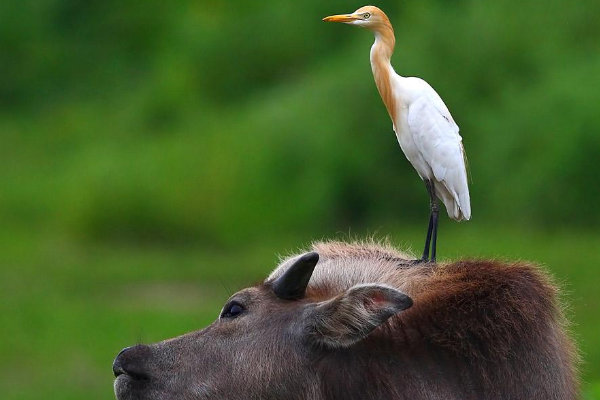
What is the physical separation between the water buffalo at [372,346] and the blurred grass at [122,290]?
906 cm

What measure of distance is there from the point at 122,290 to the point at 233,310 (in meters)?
14.7

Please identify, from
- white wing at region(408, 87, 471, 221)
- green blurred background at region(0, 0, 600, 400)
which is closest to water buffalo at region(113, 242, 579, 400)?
white wing at region(408, 87, 471, 221)

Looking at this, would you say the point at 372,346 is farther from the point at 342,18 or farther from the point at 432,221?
the point at 342,18

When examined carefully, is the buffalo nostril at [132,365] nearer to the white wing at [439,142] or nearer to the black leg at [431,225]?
the black leg at [431,225]

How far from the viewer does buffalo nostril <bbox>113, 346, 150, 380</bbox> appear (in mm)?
6305

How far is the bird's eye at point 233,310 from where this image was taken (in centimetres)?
645

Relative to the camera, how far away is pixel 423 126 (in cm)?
637

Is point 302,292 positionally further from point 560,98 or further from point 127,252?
point 127,252

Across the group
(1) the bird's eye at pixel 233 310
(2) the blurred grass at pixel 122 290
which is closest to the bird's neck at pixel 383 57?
(1) the bird's eye at pixel 233 310

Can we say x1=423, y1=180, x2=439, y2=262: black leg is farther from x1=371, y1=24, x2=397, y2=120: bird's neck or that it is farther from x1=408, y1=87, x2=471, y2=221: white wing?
x1=371, y1=24, x2=397, y2=120: bird's neck

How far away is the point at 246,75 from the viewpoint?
2519 cm

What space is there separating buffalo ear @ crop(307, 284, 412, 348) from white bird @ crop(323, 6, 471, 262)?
0.55 meters

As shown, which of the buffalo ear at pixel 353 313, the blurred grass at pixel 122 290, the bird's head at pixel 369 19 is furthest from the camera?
the blurred grass at pixel 122 290

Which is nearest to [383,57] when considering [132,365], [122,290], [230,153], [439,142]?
[439,142]
